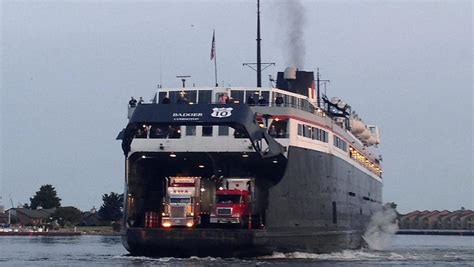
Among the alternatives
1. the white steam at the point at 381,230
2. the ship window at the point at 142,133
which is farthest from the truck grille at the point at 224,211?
the white steam at the point at 381,230

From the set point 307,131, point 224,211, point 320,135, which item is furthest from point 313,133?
point 224,211

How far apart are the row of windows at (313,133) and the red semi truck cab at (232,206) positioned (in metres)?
3.80

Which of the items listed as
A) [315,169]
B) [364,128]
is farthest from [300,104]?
[364,128]

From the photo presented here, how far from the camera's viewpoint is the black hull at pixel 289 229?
4072 cm

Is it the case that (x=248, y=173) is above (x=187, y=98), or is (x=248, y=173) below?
below

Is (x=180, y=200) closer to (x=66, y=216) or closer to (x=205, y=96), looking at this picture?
(x=205, y=96)

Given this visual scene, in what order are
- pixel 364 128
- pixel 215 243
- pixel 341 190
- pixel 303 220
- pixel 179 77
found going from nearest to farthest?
1. pixel 215 243
2. pixel 303 220
3. pixel 179 77
4. pixel 341 190
5. pixel 364 128

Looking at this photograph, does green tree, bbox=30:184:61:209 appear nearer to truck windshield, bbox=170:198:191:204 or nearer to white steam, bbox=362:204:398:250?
white steam, bbox=362:204:398:250

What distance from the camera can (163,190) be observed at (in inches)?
1766

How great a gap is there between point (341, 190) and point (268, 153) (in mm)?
10784

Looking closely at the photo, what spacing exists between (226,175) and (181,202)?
2511 mm

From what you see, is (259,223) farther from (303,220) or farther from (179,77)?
(179,77)

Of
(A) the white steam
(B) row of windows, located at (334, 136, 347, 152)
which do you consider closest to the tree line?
(A) the white steam

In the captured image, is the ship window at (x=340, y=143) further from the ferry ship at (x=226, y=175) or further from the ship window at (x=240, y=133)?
the ship window at (x=240, y=133)
